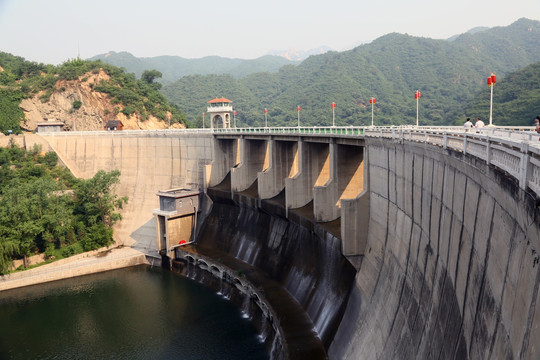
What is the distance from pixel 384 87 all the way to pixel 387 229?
12955cm

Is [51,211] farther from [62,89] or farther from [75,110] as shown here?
[62,89]

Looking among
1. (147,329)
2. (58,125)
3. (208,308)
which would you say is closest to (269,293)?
(208,308)

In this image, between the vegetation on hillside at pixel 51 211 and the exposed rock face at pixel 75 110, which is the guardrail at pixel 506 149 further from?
the exposed rock face at pixel 75 110

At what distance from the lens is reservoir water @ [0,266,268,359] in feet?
117

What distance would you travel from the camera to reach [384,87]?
150m

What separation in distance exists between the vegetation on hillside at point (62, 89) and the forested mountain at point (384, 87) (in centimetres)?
2984

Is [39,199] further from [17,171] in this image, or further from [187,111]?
[187,111]

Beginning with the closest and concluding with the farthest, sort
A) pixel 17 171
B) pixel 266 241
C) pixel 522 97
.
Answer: pixel 266 241, pixel 17 171, pixel 522 97

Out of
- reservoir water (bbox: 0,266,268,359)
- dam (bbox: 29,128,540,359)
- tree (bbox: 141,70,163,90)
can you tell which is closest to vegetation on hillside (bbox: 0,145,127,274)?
dam (bbox: 29,128,540,359)

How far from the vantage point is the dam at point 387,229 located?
1288 centimetres

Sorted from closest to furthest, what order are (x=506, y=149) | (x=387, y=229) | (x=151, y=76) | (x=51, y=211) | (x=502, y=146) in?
(x=506, y=149) < (x=502, y=146) < (x=387, y=229) < (x=51, y=211) < (x=151, y=76)

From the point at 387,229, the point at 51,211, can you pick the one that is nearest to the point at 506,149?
the point at 387,229

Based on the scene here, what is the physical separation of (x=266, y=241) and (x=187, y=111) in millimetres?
137297

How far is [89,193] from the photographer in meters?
60.9
